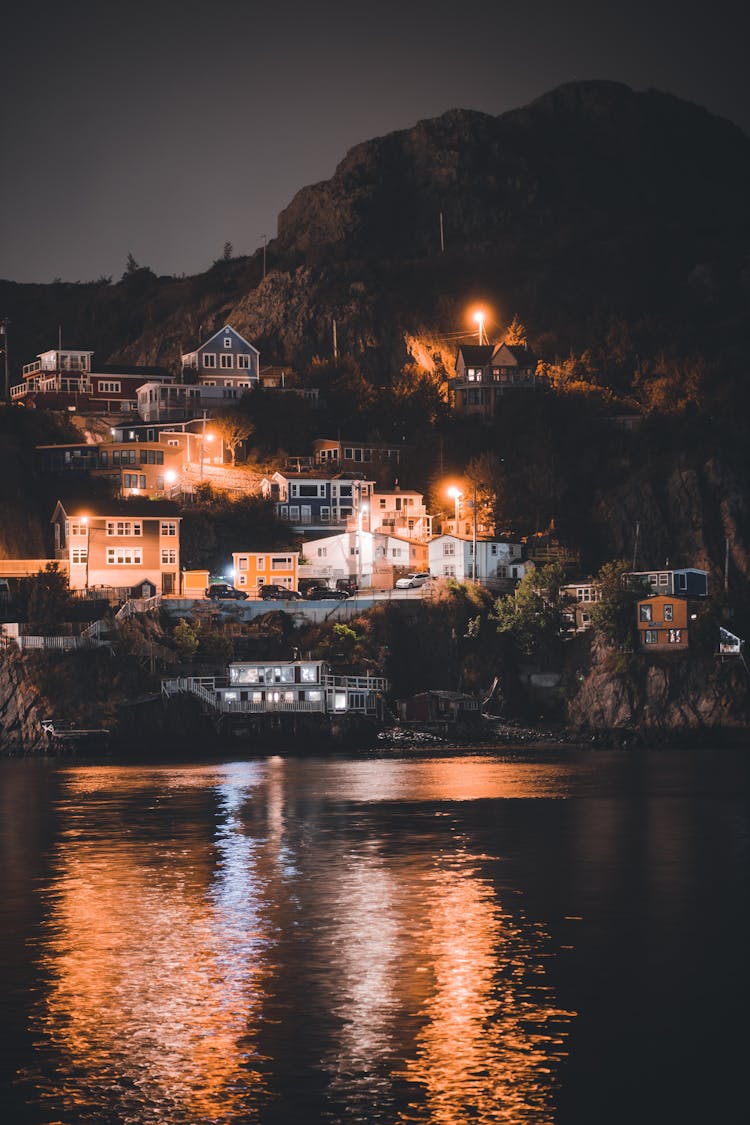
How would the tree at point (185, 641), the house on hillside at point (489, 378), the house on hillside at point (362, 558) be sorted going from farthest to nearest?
the house on hillside at point (489, 378) → the house on hillside at point (362, 558) → the tree at point (185, 641)

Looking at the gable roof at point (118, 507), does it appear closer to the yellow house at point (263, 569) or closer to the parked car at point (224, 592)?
the yellow house at point (263, 569)

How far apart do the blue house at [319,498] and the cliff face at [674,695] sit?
31.7m

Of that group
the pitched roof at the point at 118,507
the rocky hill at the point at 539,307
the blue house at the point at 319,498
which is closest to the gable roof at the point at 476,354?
the rocky hill at the point at 539,307

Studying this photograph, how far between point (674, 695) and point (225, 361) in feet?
207

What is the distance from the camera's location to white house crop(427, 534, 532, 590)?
112m

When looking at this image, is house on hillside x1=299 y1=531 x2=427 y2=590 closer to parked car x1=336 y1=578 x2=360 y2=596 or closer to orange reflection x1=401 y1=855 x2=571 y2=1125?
parked car x1=336 y1=578 x2=360 y2=596

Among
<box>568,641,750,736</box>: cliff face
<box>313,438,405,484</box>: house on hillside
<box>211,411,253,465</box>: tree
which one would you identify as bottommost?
<box>568,641,750,736</box>: cliff face

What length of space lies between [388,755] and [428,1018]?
61.2 meters

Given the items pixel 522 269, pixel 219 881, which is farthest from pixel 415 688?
pixel 522 269

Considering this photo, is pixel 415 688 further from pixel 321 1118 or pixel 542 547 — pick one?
pixel 321 1118

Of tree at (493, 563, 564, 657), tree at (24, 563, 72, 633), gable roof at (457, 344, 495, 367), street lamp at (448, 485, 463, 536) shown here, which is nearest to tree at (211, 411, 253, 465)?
street lamp at (448, 485, 463, 536)

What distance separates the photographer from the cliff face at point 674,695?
319 feet

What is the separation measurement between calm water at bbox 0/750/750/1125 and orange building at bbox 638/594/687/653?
121ft

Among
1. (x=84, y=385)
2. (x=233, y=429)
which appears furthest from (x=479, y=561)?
(x=84, y=385)
